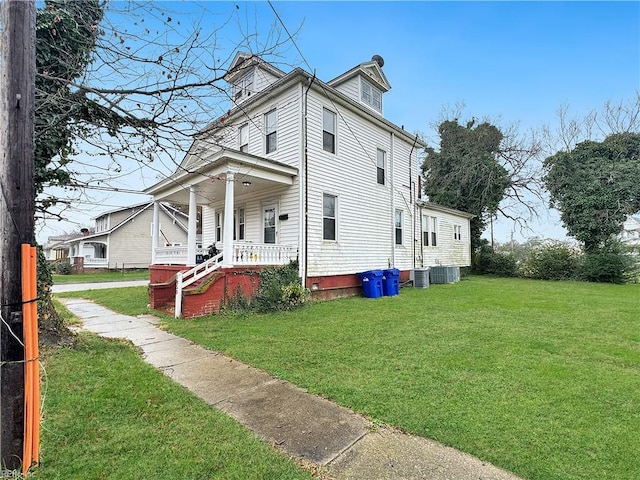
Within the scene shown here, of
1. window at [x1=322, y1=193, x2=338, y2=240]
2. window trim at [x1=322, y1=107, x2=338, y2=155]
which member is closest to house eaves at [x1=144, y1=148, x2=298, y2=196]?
window at [x1=322, y1=193, x2=338, y2=240]

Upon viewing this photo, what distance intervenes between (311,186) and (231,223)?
9.23 ft

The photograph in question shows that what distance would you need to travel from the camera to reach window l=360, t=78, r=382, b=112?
42.5ft

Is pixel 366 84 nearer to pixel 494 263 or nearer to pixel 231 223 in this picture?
pixel 231 223

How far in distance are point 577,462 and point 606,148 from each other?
80.8 ft

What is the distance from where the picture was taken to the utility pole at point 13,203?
2115 millimetres

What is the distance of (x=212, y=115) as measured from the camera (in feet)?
9.93

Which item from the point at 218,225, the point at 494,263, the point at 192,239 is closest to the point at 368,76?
the point at 218,225

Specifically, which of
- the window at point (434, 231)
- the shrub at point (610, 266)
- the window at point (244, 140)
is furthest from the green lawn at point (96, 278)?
the shrub at point (610, 266)

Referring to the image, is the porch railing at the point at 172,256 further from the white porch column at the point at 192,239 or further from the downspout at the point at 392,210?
the downspout at the point at 392,210

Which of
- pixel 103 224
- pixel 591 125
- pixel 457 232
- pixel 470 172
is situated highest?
pixel 591 125

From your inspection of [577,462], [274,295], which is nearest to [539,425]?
[577,462]

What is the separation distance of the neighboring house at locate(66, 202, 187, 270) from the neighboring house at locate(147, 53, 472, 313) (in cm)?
1746

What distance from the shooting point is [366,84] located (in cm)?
1318

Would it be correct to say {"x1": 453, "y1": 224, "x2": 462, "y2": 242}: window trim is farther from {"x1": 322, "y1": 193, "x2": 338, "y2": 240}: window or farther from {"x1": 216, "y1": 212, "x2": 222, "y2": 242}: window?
{"x1": 216, "y1": 212, "x2": 222, "y2": 242}: window
